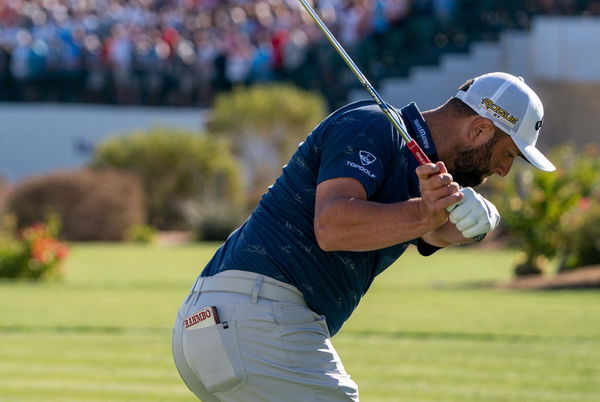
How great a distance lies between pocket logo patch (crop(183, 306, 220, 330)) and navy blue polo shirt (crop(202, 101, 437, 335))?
0.60ft

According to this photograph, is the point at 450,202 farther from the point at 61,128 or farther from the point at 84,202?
the point at 61,128

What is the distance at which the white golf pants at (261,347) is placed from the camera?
4.81m

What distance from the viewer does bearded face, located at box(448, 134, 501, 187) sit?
490cm

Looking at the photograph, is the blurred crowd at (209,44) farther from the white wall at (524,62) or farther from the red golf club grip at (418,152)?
the red golf club grip at (418,152)

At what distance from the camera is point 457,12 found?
3186 centimetres

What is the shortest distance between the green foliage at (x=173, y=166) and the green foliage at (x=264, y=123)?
21.1 inches

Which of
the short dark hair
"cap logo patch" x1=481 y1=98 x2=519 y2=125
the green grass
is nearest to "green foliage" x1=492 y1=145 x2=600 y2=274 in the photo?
the green grass

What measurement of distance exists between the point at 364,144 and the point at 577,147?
2757 cm

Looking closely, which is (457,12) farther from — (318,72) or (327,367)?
(327,367)

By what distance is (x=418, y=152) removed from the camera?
15.2ft

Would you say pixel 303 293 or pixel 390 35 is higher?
pixel 303 293

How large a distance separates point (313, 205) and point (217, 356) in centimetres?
65

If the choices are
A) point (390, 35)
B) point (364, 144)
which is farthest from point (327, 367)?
point (390, 35)

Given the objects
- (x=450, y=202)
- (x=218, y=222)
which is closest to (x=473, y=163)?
(x=450, y=202)
